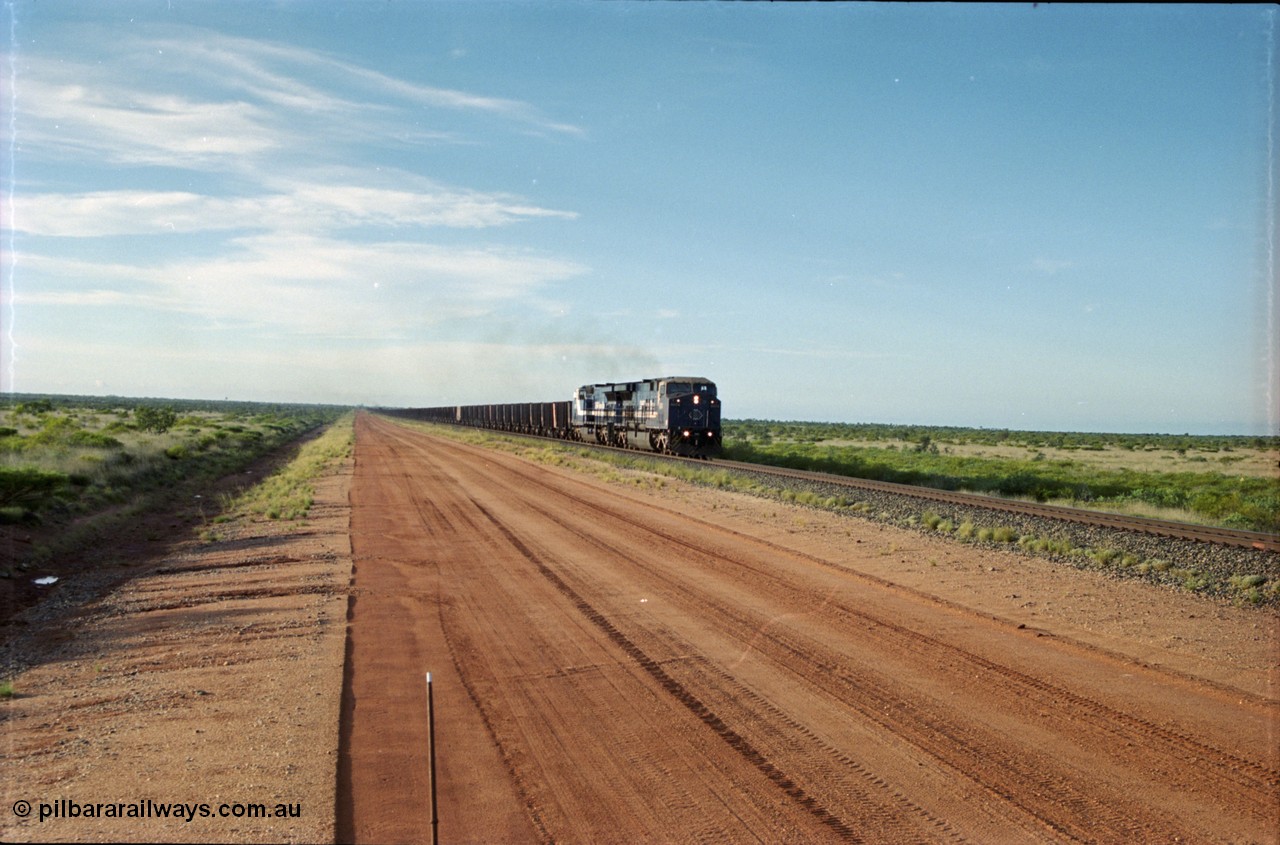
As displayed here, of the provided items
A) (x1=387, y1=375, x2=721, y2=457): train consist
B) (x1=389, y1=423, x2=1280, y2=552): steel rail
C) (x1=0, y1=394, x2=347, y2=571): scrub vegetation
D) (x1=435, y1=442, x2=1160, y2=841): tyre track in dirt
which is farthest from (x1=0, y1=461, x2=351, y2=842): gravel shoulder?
(x1=387, y1=375, x2=721, y2=457): train consist

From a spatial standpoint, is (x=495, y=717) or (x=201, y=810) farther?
(x=495, y=717)

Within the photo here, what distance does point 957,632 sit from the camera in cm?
1116

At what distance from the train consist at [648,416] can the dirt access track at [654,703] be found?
27.7m

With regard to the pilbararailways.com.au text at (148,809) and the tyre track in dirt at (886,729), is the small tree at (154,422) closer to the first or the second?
the tyre track in dirt at (886,729)

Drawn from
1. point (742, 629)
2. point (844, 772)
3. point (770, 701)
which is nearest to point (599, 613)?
point (742, 629)

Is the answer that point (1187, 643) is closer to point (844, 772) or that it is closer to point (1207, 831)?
point (1207, 831)

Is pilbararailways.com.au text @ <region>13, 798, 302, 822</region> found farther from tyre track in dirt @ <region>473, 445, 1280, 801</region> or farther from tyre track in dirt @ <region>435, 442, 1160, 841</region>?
tyre track in dirt @ <region>473, 445, 1280, 801</region>

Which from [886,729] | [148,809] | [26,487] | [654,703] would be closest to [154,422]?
[26,487]

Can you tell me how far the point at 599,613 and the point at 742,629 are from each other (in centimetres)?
216

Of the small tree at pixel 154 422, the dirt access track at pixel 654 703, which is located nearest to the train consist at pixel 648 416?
the dirt access track at pixel 654 703

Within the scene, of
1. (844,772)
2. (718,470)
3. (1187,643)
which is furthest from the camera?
(718,470)

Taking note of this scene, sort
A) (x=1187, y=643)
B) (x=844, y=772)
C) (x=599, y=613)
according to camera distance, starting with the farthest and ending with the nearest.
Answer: (x=599, y=613), (x=1187, y=643), (x=844, y=772)

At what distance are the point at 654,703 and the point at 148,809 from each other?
4444mm

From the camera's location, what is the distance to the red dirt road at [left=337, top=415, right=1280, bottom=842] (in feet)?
19.8
